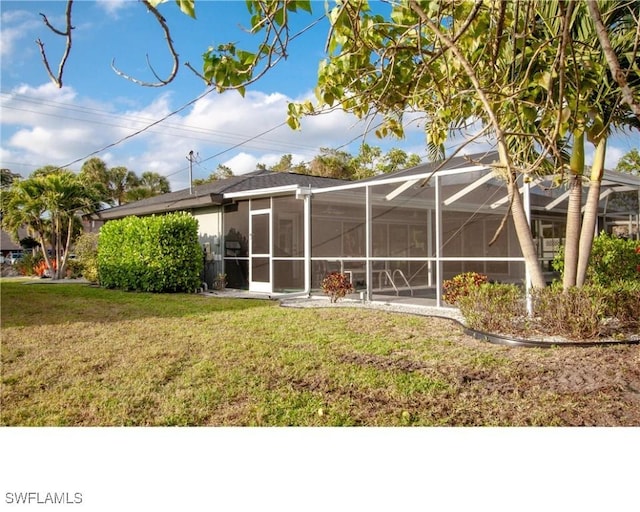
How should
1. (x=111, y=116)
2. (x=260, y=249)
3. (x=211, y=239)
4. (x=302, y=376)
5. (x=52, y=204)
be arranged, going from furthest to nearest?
1. (x=52, y=204)
2. (x=211, y=239)
3. (x=260, y=249)
4. (x=111, y=116)
5. (x=302, y=376)

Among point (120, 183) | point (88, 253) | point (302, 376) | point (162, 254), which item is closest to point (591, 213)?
point (302, 376)

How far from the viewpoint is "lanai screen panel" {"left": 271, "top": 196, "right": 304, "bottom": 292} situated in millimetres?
12719

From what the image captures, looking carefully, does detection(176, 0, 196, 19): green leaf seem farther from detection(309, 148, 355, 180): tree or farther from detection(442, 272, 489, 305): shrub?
detection(309, 148, 355, 180): tree

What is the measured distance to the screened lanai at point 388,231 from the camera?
36.2 ft

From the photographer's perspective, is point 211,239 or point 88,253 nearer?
point 211,239

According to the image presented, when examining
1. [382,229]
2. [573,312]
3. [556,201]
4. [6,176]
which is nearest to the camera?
[573,312]

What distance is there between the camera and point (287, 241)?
12.8 metres

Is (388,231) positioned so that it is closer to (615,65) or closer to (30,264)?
(615,65)

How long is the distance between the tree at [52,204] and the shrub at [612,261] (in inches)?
739

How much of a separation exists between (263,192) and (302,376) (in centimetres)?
847

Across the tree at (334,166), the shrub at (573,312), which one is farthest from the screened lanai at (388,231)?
the tree at (334,166)

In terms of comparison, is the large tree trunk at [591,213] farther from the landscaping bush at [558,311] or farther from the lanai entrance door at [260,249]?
the lanai entrance door at [260,249]

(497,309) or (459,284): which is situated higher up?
(459,284)
